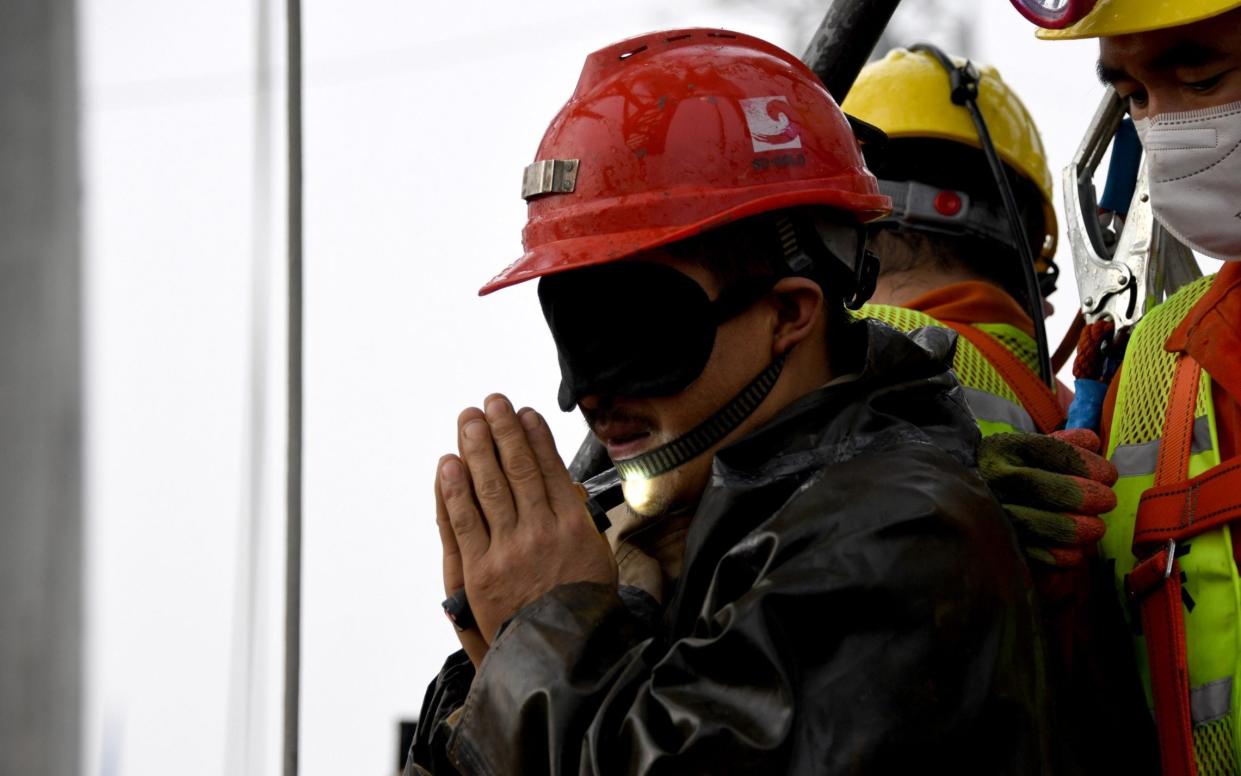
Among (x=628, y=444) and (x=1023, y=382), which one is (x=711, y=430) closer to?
(x=628, y=444)

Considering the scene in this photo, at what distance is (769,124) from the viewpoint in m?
1.98

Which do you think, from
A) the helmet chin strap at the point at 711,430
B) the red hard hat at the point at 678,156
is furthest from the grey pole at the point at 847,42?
the helmet chin strap at the point at 711,430

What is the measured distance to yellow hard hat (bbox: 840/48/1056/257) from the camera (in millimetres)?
3525

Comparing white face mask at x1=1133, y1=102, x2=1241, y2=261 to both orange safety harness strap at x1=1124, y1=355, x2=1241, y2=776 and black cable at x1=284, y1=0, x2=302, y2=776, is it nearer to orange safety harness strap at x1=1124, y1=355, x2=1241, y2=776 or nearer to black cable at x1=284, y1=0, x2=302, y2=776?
orange safety harness strap at x1=1124, y1=355, x2=1241, y2=776

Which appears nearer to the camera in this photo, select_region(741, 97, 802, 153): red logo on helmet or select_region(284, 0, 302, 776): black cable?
select_region(741, 97, 802, 153): red logo on helmet

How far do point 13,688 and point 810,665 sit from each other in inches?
180

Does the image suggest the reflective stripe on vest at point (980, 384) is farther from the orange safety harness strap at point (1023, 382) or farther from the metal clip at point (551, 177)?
the metal clip at point (551, 177)

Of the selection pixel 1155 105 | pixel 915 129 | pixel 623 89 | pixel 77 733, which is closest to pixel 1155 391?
pixel 1155 105

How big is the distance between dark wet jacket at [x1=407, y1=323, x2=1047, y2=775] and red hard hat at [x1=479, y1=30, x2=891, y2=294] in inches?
12.1

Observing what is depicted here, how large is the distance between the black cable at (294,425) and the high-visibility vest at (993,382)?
1.05 metres

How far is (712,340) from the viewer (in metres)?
1.91

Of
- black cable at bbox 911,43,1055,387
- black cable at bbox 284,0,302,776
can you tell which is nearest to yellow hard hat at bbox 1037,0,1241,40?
black cable at bbox 911,43,1055,387

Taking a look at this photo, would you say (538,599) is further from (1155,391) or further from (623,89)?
(1155,391)

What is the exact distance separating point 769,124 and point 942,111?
5.54 feet
